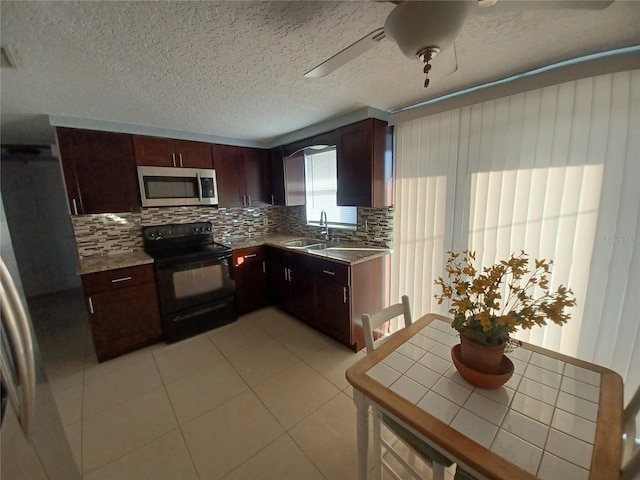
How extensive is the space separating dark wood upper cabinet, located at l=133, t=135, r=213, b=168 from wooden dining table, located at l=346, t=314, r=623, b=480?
2.75 metres

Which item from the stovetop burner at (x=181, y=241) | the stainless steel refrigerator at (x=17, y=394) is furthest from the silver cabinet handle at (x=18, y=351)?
the stovetop burner at (x=181, y=241)

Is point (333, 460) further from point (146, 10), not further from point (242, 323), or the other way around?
point (146, 10)

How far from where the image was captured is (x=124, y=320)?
2363mm

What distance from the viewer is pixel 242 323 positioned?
9.66 ft

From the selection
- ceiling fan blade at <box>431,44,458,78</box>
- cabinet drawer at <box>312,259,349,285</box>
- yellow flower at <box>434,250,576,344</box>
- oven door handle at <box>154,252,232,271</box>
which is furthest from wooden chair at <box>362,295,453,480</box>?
oven door handle at <box>154,252,232,271</box>

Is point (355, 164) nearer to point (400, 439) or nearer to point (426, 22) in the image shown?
point (426, 22)

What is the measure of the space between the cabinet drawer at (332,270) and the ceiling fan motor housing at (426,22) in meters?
1.69

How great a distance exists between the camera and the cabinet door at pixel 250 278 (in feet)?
9.88

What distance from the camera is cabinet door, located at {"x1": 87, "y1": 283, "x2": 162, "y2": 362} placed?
2.24 m

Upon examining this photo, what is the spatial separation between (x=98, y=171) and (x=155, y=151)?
20.7 inches

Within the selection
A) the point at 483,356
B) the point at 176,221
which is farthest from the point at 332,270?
the point at 176,221

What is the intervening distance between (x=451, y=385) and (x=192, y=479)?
1.44m

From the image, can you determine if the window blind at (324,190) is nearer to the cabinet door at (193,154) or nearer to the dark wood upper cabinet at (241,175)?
the dark wood upper cabinet at (241,175)

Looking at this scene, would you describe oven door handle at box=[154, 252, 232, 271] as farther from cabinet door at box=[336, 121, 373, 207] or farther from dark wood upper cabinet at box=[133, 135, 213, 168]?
cabinet door at box=[336, 121, 373, 207]
